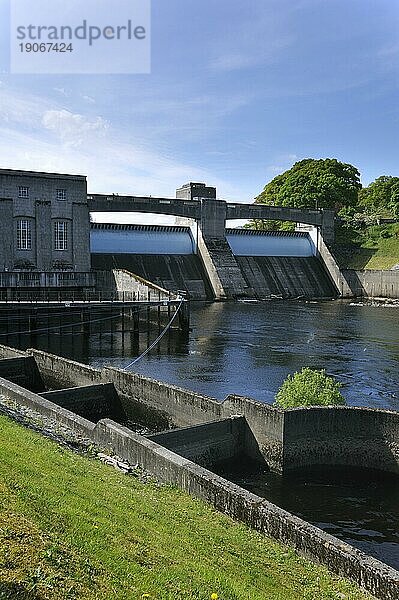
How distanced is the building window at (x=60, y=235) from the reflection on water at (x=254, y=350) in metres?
11.5

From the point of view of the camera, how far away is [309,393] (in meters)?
16.5

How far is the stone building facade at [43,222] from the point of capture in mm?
44531

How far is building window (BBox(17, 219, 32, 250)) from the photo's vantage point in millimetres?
45312

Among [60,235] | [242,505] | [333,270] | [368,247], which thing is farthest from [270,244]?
[242,505]

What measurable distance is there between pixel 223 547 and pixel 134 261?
47680 mm

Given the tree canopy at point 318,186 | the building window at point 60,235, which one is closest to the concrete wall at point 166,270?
the building window at point 60,235

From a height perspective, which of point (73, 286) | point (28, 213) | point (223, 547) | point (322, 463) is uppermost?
point (28, 213)

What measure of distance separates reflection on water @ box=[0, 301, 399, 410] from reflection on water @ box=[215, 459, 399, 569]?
22.2 feet

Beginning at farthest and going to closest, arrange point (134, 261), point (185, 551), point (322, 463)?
point (134, 261) < point (322, 463) < point (185, 551)

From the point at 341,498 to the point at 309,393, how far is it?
135 inches

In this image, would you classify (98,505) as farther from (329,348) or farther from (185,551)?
(329,348)

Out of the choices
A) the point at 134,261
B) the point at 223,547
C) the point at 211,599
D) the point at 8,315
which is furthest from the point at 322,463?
the point at 134,261

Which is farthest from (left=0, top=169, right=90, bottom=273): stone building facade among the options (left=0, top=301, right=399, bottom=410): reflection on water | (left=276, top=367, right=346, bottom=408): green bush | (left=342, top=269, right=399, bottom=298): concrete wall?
(left=276, top=367, right=346, bottom=408): green bush

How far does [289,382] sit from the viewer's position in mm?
17234
